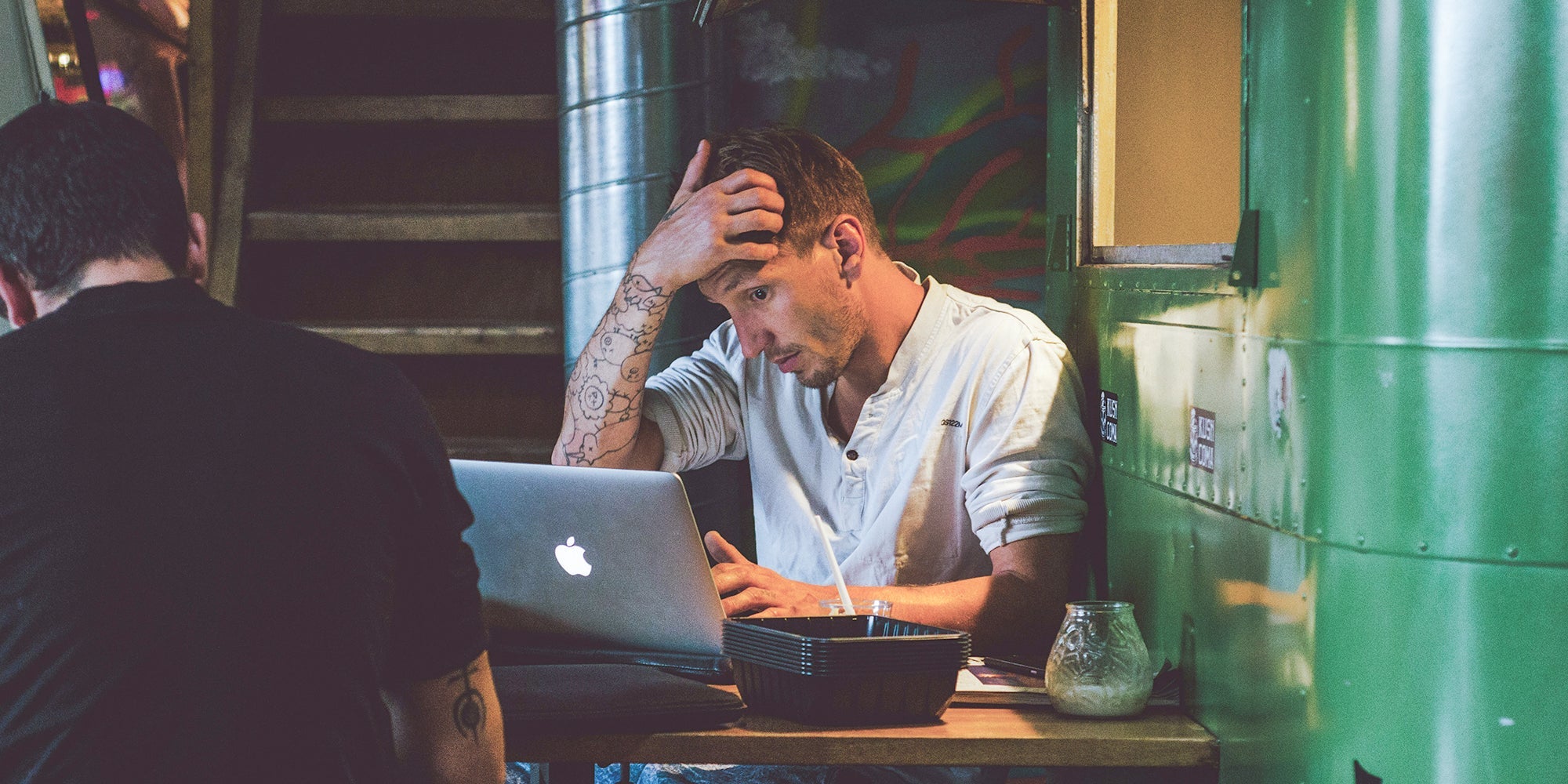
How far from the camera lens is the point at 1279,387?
1.32 metres

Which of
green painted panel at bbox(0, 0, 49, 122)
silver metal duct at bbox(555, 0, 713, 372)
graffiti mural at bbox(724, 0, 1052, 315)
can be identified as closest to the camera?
green painted panel at bbox(0, 0, 49, 122)

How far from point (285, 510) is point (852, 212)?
1300 millimetres

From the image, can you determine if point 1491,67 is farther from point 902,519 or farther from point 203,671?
point 902,519

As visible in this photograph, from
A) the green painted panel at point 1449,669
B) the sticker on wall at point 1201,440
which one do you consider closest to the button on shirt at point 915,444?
the sticker on wall at point 1201,440

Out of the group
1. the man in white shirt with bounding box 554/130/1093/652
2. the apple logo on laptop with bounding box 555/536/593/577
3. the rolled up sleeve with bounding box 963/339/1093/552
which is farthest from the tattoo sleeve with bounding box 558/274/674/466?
the apple logo on laptop with bounding box 555/536/593/577

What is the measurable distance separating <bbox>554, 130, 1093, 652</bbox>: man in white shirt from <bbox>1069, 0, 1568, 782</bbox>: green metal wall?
581 mm

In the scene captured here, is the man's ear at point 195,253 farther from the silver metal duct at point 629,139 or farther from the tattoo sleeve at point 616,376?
the silver metal duct at point 629,139

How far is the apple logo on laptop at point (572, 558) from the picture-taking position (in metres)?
1.62

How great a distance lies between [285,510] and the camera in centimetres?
117

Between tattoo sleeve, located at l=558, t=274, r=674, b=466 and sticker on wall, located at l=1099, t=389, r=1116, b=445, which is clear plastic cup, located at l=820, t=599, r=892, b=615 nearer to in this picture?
sticker on wall, located at l=1099, t=389, r=1116, b=445

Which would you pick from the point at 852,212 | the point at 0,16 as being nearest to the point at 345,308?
the point at 0,16

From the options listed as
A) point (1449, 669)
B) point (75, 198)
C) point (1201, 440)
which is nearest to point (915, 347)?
point (1201, 440)

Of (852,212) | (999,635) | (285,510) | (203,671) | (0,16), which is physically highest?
(0,16)

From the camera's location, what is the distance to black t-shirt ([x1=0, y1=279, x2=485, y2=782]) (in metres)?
1.12
